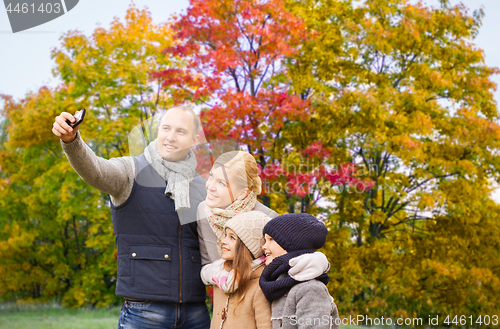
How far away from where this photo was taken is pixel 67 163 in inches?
403

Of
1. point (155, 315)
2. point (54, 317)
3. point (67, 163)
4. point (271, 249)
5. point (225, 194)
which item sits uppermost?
point (67, 163)

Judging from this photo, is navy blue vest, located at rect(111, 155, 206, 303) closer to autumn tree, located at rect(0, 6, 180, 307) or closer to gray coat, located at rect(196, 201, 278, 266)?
gray coat, located at rect(196, 201, 278, 266)

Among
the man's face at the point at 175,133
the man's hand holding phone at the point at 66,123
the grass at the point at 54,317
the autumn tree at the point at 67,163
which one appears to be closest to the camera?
the man's hand holding phone at the point at 66,123

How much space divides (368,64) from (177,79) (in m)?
4.53

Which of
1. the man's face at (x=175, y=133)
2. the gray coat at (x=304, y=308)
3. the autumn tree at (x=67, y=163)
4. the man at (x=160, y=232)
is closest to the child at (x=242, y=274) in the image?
the gray coat at (x=304, y=308)

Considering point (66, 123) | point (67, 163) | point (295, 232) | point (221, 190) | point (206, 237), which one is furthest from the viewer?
point (67, 163)

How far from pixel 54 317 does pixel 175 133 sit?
29.8ft

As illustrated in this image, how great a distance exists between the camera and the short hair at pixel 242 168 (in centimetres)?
225

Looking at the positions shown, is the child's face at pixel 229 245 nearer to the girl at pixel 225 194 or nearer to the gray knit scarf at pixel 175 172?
the girl at pixel 225 194

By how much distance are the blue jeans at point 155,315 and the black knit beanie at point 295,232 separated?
0.68 meters

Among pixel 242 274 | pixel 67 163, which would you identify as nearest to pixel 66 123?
pixel 242 274

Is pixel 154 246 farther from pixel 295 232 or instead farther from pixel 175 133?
pixel 295 232

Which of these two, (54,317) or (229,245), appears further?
(54,317)

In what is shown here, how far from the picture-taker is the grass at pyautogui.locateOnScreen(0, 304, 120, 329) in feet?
27.1
